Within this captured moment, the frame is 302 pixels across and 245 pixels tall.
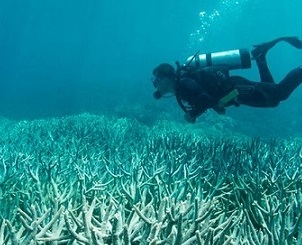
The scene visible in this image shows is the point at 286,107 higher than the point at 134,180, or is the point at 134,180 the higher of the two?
the point at 286,107

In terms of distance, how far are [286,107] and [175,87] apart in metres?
21.6

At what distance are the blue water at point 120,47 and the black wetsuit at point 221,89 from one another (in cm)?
976

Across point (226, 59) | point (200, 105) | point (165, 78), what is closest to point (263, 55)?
point (226, 59)

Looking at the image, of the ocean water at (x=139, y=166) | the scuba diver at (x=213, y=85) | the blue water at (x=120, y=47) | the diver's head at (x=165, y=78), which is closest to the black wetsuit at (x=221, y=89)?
the scuba diver at (x=213, y=85)

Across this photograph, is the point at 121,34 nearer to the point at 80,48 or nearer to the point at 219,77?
the point at 80,48

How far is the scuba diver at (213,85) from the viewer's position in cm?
622

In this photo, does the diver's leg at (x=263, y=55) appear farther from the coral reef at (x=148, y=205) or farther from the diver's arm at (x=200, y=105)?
the diver's arm at (x=200, y=105)

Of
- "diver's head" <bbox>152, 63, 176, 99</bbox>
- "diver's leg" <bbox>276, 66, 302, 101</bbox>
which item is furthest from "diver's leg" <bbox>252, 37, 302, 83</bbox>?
"diver's head" <bbox>152, 63, 176, 99</bbox>

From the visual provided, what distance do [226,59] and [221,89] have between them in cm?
67

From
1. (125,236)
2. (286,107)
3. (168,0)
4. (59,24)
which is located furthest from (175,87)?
(59,24)

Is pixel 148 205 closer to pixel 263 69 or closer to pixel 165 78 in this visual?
pixel 165 78

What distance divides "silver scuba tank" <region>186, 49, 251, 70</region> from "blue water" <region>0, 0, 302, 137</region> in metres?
10.4

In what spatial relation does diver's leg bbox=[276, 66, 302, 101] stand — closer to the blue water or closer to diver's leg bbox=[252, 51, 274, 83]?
diver's leg bbox=[252, 51, 274, 83]

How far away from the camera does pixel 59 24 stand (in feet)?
344
